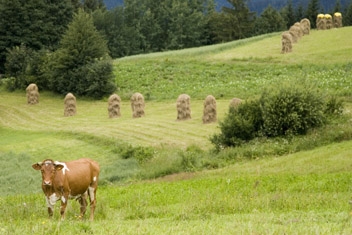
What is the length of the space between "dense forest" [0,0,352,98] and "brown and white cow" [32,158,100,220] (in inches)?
1628

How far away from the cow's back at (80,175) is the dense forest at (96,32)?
135 ft

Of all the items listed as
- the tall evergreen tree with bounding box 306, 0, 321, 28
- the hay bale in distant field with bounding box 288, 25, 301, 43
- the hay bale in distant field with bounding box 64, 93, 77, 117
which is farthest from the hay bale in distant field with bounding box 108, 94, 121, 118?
the tall evergreen tree with bounding box 306, 0, 321, 28

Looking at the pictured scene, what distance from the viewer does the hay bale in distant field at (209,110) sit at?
37844 millimetres

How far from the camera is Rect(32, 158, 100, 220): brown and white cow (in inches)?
544

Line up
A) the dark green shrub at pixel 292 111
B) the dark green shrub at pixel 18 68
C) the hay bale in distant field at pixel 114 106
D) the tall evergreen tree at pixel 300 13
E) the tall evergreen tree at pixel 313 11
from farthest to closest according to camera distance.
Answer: the tall evergreen tree at pixel 300 13, the tall evergreen tree at pixel 313 11, the dark green shrub at pixel 18 68, the hay bale in distant field at pixel 114 106, the dark green shrub at pixel 292 111

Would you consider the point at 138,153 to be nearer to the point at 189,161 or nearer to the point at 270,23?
the point at 189,161

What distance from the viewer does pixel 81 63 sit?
5866 centimetres

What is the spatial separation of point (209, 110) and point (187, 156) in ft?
33.6

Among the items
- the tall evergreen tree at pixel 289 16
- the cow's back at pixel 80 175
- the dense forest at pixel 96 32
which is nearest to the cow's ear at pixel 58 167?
the cow's back at pixel 80 175

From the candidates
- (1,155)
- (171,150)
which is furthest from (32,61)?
(171,150)

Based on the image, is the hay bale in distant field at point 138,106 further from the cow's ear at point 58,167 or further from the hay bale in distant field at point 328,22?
the hay bale in distant field at point 328,22

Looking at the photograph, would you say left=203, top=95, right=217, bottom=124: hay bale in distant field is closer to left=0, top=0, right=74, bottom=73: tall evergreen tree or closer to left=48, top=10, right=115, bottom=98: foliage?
left=48, top=10, right=115, bottom=98: foliage

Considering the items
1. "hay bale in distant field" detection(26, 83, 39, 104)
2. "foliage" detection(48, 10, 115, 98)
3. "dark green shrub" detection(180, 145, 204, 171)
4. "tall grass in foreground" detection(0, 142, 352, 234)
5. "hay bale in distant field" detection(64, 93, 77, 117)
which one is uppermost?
"foliage" detection(48, 10, 115, 98)

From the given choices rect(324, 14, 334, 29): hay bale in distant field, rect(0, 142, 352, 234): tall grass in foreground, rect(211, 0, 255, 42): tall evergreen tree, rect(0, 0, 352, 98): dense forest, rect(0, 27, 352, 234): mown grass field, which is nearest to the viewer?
rect(0, 142, 352, 234): tall grass in foreground
